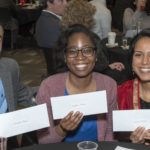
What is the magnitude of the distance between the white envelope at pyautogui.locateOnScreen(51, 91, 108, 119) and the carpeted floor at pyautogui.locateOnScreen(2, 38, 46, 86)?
3239 mm

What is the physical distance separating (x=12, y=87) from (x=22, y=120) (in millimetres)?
508

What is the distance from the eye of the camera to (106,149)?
5.09ft

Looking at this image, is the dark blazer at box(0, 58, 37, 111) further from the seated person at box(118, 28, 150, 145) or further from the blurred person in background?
the blurred person in background

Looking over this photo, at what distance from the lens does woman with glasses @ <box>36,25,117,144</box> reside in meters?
1.99

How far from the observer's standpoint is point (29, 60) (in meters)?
6.44

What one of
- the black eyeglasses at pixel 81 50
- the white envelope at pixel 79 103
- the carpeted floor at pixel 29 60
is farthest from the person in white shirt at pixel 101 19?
the white envelope at pixel 79 103

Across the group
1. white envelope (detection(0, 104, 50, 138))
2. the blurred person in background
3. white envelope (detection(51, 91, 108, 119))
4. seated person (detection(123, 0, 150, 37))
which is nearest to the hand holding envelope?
white envelope (detection(51, 91, 108, 119))

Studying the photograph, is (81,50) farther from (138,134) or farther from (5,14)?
(5,14)

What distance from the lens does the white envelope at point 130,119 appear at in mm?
1591

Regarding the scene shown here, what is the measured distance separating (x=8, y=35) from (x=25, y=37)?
0.84 m

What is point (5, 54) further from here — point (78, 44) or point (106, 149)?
point (106, 149)

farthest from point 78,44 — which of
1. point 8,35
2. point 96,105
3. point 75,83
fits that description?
point 8,35

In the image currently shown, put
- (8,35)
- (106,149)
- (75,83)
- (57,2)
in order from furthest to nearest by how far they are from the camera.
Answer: (8,35) → (57,2) → (75,83) → (106,149)

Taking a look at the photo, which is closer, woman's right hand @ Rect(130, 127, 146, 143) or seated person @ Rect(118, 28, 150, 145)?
woman's right hand @ Rect(130, 127, 146, 143)
